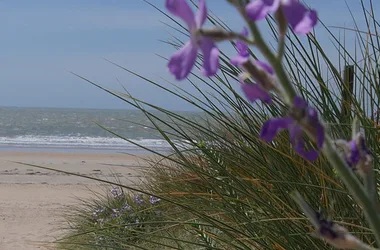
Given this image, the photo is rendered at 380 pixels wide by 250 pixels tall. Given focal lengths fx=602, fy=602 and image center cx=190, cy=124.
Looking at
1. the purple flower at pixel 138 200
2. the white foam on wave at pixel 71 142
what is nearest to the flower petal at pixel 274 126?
the purple flower at pixel 138 200

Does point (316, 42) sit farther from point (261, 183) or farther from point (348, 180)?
point (348, 180)

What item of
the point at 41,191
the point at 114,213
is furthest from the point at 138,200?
the point at 41,191

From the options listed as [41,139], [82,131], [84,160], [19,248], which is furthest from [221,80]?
[82,131]

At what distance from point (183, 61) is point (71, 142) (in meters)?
28.8

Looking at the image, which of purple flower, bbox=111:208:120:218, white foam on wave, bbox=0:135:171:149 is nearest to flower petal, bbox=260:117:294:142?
purple flower, bbox=111:208:120:218

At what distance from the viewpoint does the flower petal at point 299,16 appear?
40 cm

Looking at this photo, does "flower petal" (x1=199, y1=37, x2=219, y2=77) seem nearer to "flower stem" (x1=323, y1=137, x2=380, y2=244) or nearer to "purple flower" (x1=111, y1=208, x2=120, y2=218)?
"flower stem" (x1=323, y1=137, x2=380, y2=244)

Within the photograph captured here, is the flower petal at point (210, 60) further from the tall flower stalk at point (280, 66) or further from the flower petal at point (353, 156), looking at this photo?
the flower petal at point (353, 156)

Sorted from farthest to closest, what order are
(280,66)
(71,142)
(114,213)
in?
(71,142), (114,213), (280,66)

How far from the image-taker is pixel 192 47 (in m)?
0.42

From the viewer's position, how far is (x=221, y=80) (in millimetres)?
2312

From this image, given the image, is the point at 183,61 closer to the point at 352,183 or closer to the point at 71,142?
the point at 352,183

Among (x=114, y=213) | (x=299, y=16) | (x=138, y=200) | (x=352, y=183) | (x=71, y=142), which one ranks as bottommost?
(x=114, y=213)

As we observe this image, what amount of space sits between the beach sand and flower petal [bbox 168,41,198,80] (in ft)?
8.03
